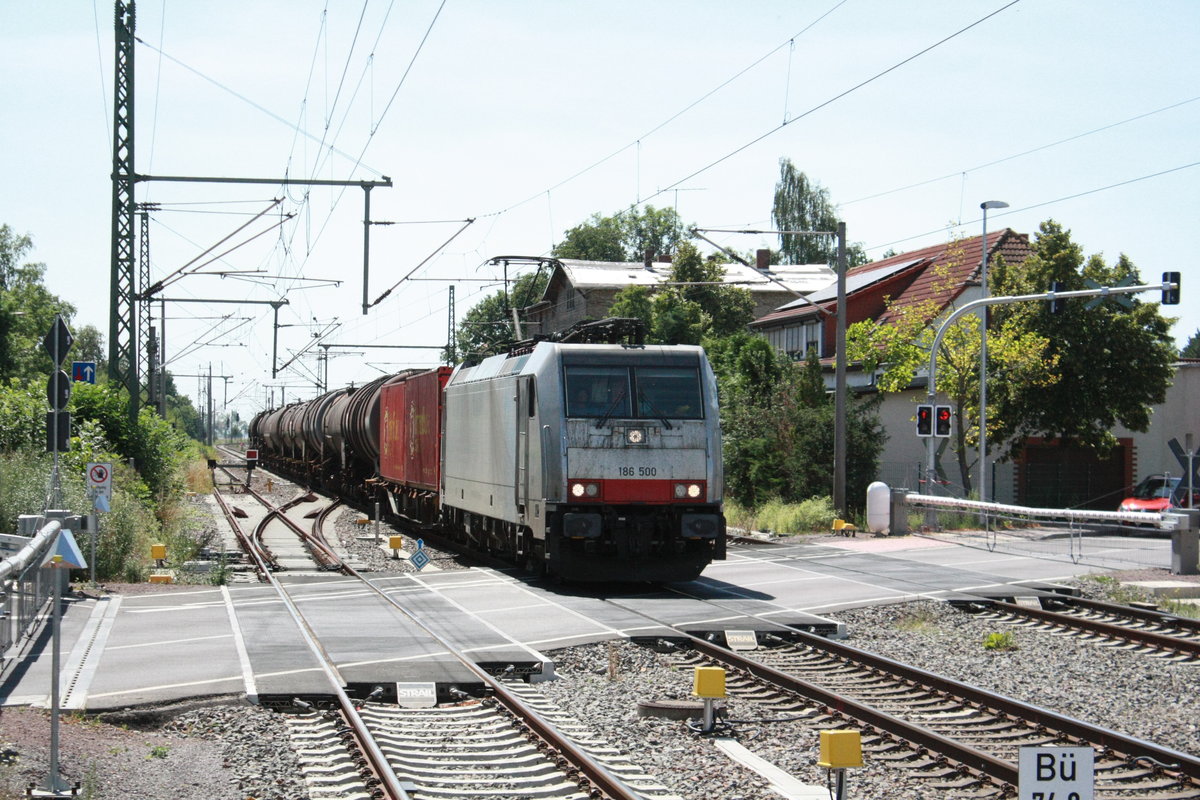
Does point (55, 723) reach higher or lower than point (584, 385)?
lower

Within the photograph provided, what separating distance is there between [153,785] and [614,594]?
9.86 m

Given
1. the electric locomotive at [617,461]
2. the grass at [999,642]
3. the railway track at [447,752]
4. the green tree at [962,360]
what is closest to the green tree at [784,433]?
the green tree at [962,360]

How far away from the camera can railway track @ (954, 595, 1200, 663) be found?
13.1m

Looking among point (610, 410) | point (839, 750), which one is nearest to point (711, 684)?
point (839, 750)

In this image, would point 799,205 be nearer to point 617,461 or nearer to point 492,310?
point 492,310

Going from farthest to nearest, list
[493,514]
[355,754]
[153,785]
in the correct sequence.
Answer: [493,514] < [355,754] < [153,785]

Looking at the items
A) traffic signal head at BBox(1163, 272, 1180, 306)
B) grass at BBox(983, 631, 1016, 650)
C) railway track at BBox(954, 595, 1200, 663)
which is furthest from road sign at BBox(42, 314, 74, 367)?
traffic signal head at BBox(1163, 272, 1180, 306)

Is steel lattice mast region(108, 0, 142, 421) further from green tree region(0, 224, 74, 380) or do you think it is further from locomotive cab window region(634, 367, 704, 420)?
green tree region(0, 224, 74, 380)

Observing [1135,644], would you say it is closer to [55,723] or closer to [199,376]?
[55,723]

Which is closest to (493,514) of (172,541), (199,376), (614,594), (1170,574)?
(614,594)

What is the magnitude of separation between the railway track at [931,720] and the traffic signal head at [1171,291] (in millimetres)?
13230

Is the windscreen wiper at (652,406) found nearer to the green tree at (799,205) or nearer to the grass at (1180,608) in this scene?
the grass at (1180,608)

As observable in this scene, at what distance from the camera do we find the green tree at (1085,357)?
1299 inches

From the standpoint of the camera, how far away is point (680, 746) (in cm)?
908
